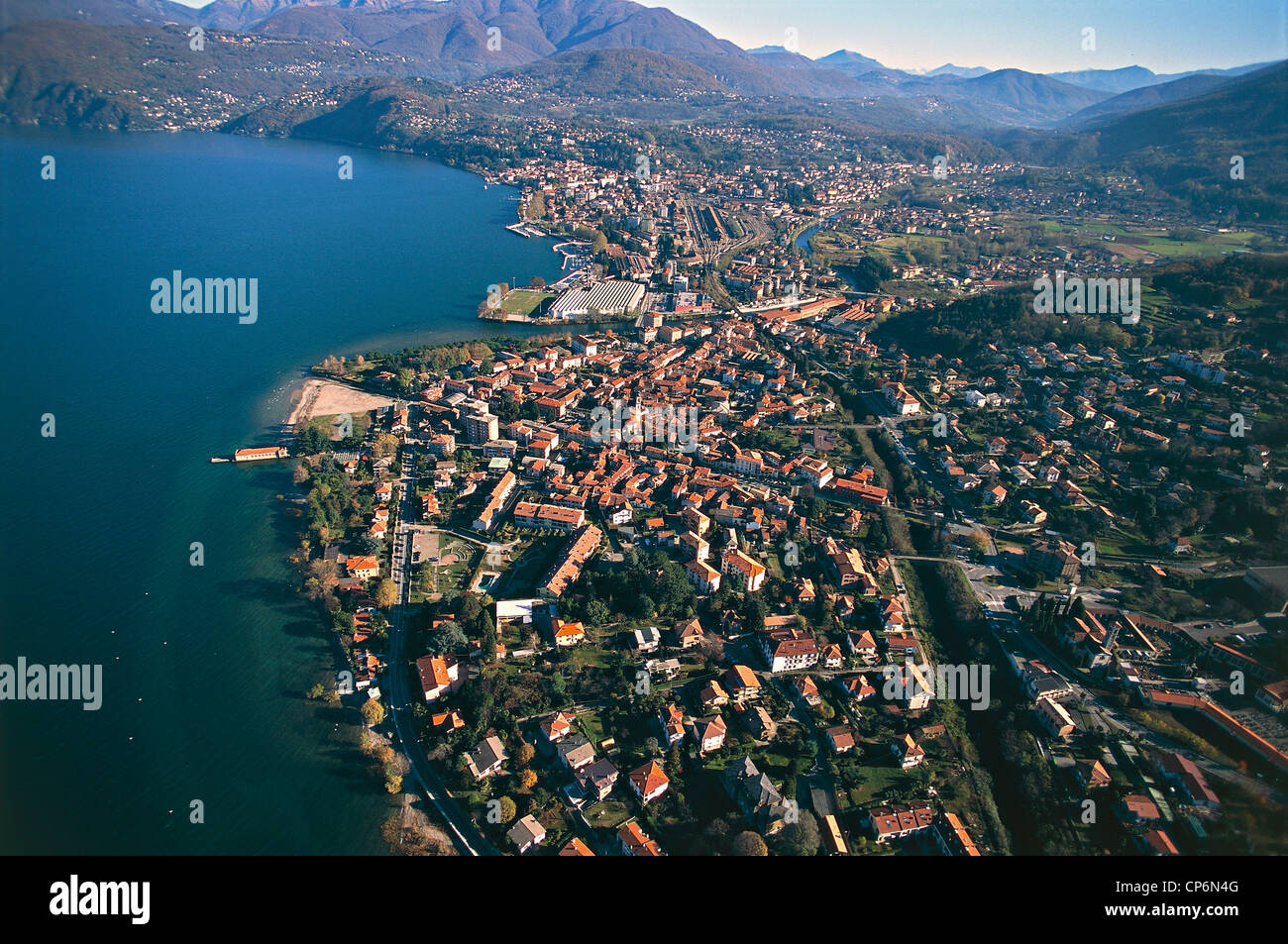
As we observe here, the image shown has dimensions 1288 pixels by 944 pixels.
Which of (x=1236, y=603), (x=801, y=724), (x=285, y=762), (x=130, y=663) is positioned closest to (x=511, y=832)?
(x=285, y=762)

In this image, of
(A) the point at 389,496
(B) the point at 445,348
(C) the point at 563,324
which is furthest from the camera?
(C) the point at 563,324

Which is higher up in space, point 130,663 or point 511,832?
point 130,663

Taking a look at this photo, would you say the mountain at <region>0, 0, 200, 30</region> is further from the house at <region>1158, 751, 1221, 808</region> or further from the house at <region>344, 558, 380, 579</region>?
the house at <region>1158, 751, 1221, 808</region>

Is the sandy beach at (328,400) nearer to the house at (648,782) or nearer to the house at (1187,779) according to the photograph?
the house at (648,782)

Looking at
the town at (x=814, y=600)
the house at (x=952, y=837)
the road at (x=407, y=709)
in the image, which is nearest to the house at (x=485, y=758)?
the town at (x=814, y=600)

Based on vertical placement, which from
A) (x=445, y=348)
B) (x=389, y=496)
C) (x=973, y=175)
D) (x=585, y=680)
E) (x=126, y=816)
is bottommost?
(x=126, y=816)

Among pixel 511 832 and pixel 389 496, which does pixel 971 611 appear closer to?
pixel 511 832

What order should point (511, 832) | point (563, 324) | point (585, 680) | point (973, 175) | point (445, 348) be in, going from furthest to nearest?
point (973, 175)
point (563, 324)
point (445, 348)
point (585, 680)
point (511, 832)
